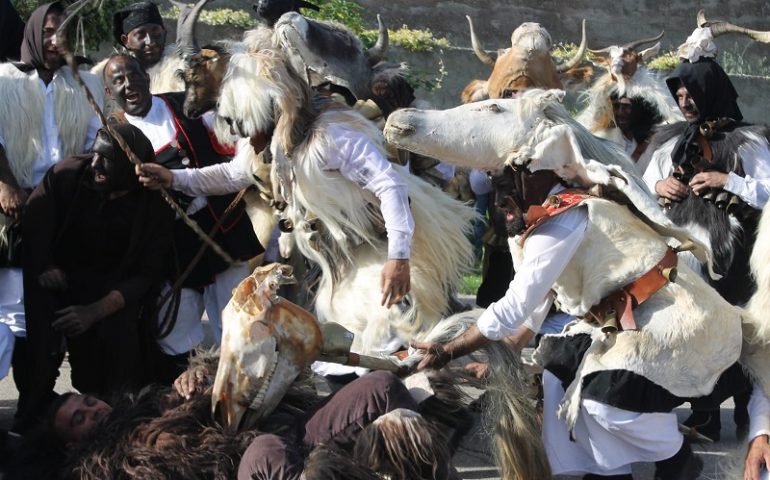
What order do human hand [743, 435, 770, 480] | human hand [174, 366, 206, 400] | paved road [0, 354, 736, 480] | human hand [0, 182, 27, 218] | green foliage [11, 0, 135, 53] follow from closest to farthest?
human hand [743, 435, 770, 480]
human hand [174, 366, 206, 400]
paved road [0, 354, 736, 480]
human hand [0, 182, 27, 218]
green foliage [11, 0, 135, 53]

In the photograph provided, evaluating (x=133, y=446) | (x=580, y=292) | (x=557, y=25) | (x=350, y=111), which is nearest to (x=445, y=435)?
(x=580, y=292)

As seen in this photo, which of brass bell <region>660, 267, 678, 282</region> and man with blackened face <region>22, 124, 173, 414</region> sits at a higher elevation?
brass bell <region>660, 267, 678, 282</region>

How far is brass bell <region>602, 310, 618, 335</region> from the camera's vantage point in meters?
3.83

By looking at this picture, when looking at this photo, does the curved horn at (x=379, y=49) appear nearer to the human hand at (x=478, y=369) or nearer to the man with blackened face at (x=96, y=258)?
the man with blackened face at (x=96, y=258)

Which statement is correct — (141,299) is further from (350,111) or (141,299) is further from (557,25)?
(557,25)

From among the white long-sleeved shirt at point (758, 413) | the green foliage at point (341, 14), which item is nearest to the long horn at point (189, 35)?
the white long-sleeved shirt at point (758, 413)

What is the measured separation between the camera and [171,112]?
5582 mm

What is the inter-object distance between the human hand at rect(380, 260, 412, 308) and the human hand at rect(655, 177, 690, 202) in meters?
1.75

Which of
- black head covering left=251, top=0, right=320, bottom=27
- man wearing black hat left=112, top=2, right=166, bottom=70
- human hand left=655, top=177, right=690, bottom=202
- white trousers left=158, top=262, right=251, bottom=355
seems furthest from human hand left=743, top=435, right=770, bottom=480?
man wearing black hat left=112, top=2, right=166, bottom=70

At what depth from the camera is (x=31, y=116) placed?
5.39m

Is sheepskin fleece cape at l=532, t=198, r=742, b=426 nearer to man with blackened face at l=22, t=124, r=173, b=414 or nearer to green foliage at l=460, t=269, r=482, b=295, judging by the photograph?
man with blackened face at l=22, t=124, r=173, b=414

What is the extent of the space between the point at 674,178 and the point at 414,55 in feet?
27.6

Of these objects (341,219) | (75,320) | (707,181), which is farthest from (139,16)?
(707,181)

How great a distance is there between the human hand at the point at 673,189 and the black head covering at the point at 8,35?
344cm
